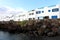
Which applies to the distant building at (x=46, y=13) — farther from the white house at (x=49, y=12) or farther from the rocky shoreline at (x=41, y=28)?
the rocky shoreline at (x=41, y=28)

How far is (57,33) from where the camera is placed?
38938 mm

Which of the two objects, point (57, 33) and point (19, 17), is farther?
point (19, 17)

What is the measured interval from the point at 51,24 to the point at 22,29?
1039cm

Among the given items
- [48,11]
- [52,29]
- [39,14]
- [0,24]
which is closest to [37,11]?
[39,14]

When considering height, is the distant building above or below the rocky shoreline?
above

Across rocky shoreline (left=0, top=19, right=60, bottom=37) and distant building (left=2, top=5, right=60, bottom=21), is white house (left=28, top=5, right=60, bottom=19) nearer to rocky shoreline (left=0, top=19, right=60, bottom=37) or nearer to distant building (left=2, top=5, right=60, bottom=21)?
distant building (left=2, top=5, right=60, bottom=21)

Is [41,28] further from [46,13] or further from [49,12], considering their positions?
[46,13]

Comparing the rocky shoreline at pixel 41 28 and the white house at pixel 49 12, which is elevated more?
the white house at pixel 49 12

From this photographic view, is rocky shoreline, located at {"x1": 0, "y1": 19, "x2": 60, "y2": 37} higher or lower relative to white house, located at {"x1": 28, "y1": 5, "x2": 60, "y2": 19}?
lower

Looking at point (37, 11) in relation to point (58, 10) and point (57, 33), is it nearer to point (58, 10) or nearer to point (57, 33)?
point (58, 10)

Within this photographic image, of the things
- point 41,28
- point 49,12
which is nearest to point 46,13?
point 49,12

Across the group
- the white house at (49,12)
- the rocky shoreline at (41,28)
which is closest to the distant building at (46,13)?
the white house at (49,12)

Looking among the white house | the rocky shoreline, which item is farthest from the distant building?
the rocky shoreline

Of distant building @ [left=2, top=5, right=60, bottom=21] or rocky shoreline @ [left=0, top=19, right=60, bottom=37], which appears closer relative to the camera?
rocky shoreline @ [left=0, top=19, right=60, bottom=37]
